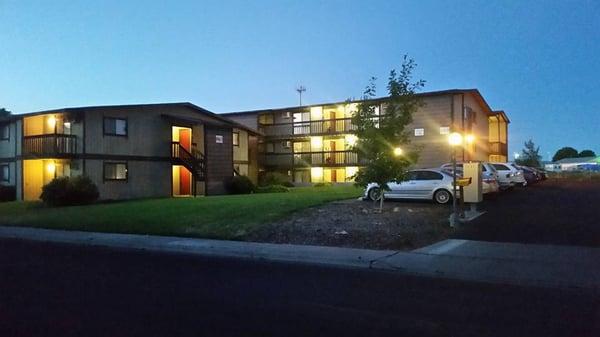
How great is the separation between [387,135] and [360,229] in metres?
4.22

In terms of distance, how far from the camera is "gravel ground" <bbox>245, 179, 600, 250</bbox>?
13.3 m

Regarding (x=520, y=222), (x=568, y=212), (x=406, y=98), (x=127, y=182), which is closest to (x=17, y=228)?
(x=127, y=182)

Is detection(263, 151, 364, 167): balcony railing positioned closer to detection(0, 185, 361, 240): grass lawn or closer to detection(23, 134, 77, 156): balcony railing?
detection(23, 134, 77, 156): balcony railing

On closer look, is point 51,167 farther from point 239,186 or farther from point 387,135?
point 387,135

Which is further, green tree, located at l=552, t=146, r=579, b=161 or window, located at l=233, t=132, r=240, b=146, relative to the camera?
green tree, located at l=552, t=146, r=579, b=161

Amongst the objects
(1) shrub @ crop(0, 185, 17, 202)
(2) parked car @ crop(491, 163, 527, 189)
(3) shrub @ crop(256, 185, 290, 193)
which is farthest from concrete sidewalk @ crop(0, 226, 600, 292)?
(1) shrub @ crop(0, 185, 17, 202)

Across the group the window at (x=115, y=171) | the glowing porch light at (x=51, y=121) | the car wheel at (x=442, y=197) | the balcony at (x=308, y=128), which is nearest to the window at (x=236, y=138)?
the balcony at (x=308, y=128)

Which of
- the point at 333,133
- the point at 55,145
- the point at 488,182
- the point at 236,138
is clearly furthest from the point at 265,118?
the point at 488,182

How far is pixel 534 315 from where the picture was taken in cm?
685

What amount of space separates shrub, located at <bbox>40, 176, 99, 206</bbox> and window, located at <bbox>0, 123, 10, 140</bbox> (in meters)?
10.7

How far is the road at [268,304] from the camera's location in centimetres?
611

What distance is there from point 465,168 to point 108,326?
45.2 feet

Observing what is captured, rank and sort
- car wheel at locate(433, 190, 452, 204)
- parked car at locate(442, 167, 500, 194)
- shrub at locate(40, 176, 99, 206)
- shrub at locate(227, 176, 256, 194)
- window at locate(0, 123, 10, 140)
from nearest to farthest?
car wheel at locate(433, 190, 452, 204) < parked car at locate(442, 167, 500, 194) < shrub at locate(40, 176, 99, 206) < window at locate(0, 123, 10, 140) < shrub at locate(227, 176, 256, 194)

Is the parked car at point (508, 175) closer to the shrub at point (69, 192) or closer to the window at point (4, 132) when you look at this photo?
the shrub at point (69, 192)
